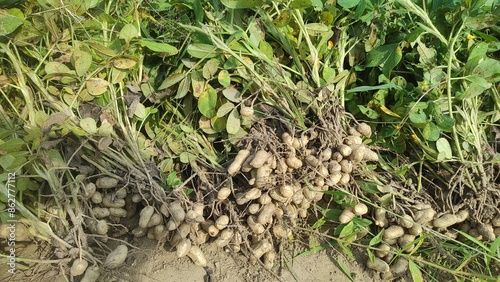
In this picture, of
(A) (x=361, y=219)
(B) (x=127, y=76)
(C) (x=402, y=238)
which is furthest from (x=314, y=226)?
(B) (x=127, y=76)

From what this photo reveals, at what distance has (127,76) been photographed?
4.26 ft

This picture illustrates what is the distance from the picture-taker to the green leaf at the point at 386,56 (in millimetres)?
1290

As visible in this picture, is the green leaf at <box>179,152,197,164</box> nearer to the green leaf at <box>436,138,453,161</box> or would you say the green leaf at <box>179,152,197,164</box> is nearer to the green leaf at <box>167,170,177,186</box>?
the green leaf at <box>167,170,177,186</box>

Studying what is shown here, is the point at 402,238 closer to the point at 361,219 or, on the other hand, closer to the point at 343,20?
the point at 361,219

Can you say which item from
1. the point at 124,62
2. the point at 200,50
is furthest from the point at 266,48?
the point at 124,62

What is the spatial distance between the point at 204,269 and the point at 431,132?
80 cm

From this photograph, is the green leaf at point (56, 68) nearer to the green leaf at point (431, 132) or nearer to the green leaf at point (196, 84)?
the green leaf at point (196, 84)

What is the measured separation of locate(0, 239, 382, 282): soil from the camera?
1.19 metres

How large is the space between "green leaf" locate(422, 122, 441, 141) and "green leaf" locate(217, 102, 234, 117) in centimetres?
59

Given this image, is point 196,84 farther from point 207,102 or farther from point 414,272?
point 414,272

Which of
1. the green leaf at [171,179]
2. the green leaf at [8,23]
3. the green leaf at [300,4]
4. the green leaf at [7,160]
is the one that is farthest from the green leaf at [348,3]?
the green leaf at [7,160]

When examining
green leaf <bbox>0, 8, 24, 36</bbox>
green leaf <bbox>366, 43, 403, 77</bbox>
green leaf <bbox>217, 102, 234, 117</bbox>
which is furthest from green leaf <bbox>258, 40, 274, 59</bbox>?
green leaf <bbox>0, 8, 24, 36</bbox>

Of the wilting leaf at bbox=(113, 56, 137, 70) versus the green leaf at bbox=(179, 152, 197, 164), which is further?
the green leaf at bbox=(179, 152, 197, 164)

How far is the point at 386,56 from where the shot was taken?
4.28 feet
